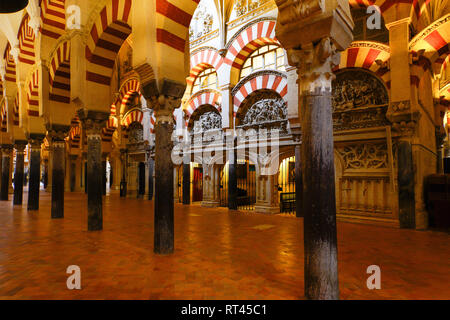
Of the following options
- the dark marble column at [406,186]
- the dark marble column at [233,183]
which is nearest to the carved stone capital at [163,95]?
the dark marble column at [406,186]

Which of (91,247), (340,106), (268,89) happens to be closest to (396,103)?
(340,106)

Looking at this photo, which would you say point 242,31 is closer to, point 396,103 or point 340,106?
point 340,106

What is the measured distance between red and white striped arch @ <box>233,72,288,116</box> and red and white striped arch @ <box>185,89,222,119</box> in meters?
0.88

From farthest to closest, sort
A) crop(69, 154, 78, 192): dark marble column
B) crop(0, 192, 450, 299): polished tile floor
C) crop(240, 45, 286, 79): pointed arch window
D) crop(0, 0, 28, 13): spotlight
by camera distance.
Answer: crop(69, 154, 78, 192): dark marble column, crop(240, 45, 286, 79): pointed arch window, crop(0, 192, 450, 299): polished tile floor, crop(0, 0, 28, 13): spotlight

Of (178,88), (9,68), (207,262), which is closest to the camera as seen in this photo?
(207,262)

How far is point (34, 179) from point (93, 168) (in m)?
4.46

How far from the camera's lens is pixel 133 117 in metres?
12.9

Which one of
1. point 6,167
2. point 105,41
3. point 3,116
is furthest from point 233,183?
point 3,116

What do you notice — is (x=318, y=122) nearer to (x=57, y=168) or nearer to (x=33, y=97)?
(x=57, y=168)

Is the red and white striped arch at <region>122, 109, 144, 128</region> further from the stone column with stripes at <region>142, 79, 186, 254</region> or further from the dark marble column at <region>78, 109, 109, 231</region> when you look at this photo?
the stone column with stripes at <region>142, 79, 186, 254</region>

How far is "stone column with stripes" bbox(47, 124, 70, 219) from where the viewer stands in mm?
6547

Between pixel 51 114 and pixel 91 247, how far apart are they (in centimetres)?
472

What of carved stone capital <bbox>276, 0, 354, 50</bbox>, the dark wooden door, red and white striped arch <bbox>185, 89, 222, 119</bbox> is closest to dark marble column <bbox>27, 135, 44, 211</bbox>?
red and white striped arch <bbox>185, 89, 222, 119</bbox>

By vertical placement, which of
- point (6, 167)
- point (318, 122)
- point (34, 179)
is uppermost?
point (318, 122)
